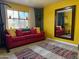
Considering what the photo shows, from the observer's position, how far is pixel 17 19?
15.6 feet

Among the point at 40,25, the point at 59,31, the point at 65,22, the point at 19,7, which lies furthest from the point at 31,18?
the point at 65,22

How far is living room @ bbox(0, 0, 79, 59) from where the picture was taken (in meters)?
3.29

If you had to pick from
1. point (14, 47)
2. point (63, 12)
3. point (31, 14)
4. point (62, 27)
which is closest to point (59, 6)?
point (63, 12)

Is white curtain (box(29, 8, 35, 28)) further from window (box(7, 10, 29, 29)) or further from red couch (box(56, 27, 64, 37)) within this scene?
red couch (box(56, 27, 64, 37))

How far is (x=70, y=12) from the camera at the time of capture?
3.76 meters

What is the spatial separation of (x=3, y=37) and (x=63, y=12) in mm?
3457

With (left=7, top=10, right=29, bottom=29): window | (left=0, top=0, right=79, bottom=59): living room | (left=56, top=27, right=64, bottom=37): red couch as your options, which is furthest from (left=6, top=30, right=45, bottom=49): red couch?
(left=56, top=27, right=64, bottom=37): red couch

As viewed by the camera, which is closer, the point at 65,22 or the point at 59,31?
the point at 65,22

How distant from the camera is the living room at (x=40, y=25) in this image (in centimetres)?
329

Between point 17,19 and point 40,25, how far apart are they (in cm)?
181

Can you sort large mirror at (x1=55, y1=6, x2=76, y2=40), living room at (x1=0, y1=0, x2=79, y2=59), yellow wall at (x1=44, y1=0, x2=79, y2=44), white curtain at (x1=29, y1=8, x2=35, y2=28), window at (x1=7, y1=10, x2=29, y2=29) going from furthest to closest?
white curtain at (x1=29, y1=8, x2=35, y2=28), window at (x1=7, y1=10, x2=29, y2=29), large mirror at (x1=55, y1=6, x2=76, y2=40), yellow wall at (x1=44, y1=0, x2=79, y2=44), living room at (x1=0, y1=0, x2=79, y2=59)

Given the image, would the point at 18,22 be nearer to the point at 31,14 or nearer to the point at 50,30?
the point at 31,14

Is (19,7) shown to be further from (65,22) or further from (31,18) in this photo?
(65,22)

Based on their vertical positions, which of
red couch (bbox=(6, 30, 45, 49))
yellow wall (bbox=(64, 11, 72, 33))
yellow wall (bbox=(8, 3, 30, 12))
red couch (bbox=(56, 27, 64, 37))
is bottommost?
red couch (bbox=(6, 30, 45, 49))
